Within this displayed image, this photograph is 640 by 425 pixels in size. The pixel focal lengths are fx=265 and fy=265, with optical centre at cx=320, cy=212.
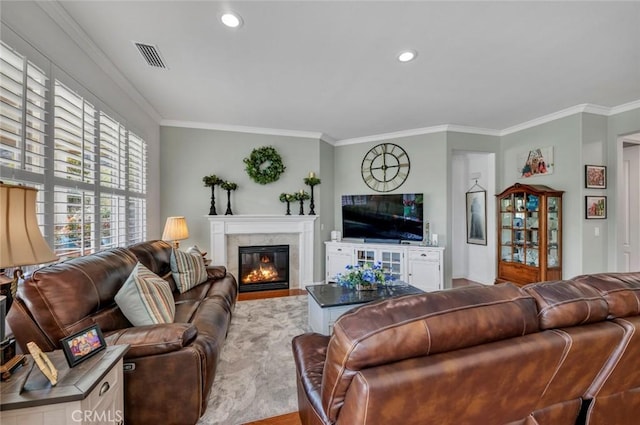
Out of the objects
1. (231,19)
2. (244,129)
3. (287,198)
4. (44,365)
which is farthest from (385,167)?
A: (44,365)

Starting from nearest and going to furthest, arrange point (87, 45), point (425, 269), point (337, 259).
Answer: point (87, 45)
point (425, 269)
point (337, 259)

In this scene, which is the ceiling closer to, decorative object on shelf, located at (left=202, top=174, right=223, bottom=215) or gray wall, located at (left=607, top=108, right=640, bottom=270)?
gray wall, located at (left=607, top=108, right=640, bottom=270)

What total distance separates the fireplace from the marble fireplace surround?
10 centimetres

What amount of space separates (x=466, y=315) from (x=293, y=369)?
5.90ft

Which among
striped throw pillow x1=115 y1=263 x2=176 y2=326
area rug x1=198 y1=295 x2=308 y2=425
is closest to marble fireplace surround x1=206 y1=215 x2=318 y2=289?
area rug x1=198 y1=295 x2=308 y2=425

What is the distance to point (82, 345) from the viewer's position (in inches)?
47.1

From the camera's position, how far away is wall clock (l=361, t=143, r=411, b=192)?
481cm

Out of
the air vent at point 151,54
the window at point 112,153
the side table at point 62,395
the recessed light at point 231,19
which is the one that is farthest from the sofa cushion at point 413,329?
the window at point 112,153

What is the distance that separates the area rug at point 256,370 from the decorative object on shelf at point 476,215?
11.9 ft

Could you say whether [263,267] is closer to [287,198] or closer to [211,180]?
[287,198]

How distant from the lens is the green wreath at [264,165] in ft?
14.7

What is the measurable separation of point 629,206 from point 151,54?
668 cm

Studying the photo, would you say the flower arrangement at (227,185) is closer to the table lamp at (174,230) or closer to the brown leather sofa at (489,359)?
the table lamp at (174,230)

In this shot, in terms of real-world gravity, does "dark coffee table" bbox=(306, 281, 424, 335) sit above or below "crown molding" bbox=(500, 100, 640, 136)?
below
